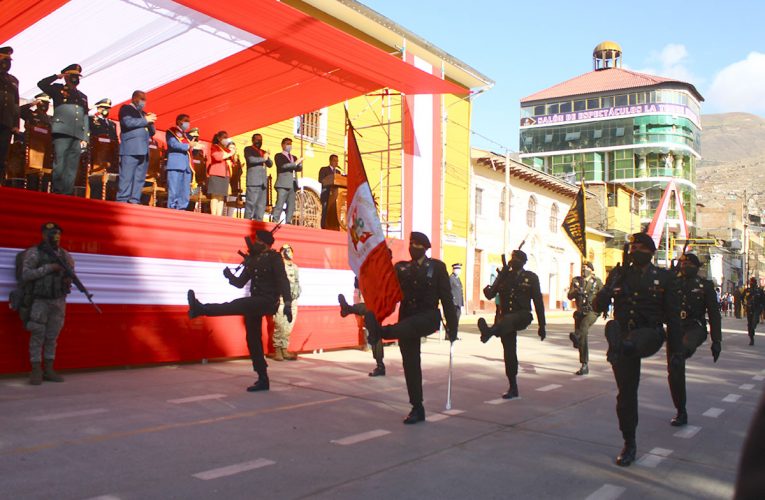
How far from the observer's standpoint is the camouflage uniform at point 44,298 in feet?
26.7

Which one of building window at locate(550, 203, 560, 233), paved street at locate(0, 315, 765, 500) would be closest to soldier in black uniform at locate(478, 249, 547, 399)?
paved street at locate(0, 315, 765, 500)

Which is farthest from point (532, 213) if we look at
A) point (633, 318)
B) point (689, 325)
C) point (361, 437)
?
point (361, 437)

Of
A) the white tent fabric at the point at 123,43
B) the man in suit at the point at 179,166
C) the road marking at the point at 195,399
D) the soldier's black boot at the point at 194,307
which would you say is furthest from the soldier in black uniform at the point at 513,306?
the white tent fabric at the point at 123,43

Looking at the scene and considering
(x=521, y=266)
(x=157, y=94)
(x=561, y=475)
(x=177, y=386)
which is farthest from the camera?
(x=157, y=94)

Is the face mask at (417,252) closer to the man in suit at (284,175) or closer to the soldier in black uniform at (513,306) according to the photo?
the soldier in black uniform at (513,306)

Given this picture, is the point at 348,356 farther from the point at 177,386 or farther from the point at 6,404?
the point at 6,404

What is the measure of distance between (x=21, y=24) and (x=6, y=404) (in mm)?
6165

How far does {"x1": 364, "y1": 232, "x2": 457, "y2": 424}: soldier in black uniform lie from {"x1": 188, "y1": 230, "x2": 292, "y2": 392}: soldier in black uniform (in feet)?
5.98

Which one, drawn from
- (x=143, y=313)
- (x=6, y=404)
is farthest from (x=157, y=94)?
(x=6, y=404)

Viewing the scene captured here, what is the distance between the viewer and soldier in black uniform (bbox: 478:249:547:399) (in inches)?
339

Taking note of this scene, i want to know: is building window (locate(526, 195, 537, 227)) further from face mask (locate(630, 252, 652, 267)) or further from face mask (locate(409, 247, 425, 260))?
face mask (locate(630, 252, 652, 267))

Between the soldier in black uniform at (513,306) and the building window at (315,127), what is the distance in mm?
13574

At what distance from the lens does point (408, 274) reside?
7008mm

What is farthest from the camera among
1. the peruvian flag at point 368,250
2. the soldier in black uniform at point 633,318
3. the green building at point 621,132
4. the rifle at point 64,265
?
the green building at point 621,132
